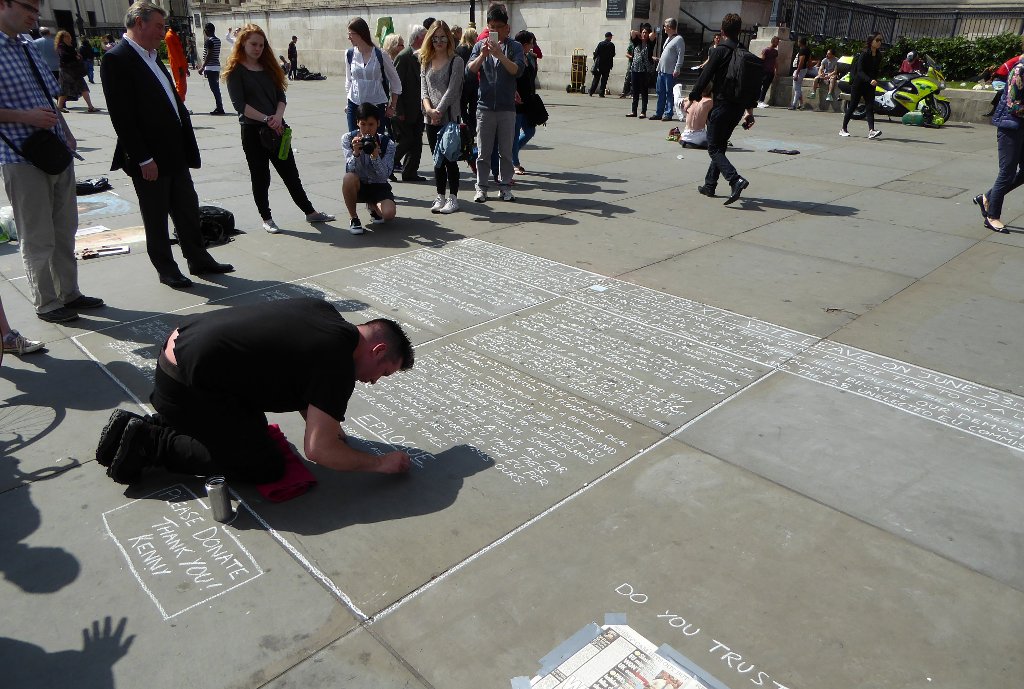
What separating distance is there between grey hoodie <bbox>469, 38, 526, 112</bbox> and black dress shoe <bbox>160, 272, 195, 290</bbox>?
3931 mm

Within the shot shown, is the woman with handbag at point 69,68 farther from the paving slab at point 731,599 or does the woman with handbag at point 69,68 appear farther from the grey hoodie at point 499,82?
the paving slab at point 731,599

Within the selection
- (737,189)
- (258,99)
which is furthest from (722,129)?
(258,99)

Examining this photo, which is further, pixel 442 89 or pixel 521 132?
pixel 521 132

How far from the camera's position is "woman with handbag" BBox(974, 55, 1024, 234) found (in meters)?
6.99

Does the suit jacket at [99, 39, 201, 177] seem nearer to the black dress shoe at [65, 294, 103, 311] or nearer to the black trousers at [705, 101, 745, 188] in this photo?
the black dress shoe at [65, 294, 103, 311]

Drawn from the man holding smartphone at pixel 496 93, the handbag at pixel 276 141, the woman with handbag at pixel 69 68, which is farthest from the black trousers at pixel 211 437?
the woman with handbag at pixel 69 68

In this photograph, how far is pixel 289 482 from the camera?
10.7ft

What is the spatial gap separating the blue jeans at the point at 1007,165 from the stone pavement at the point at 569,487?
107 cm

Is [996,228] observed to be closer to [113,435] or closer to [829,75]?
[113,435]

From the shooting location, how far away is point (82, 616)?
101 inches

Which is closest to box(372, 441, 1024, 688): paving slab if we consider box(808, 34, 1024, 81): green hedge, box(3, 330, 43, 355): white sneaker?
box(3, 330, 43, 355): white sneaker

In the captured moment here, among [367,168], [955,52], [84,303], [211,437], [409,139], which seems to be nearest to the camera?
[211,437]

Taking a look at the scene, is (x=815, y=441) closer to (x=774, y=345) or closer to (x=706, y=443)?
(x=706, y=443)

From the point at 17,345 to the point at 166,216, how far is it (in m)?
1.67
